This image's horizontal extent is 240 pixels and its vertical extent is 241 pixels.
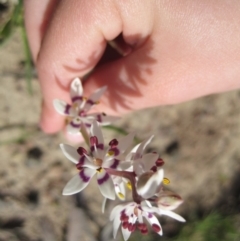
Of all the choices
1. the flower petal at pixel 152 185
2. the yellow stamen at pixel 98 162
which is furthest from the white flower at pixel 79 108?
the flower petal at pixel 152 185

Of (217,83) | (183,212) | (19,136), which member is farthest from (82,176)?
(183,212)

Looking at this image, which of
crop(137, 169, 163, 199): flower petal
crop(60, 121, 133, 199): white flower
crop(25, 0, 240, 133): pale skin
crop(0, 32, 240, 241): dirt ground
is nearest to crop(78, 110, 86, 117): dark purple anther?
crop(25, 0, 240, 133): pale skin

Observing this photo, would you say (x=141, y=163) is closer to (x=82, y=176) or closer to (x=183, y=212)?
(x=82, y=176)

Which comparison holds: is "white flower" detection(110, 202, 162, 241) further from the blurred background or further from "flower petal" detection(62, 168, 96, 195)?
the blurred background

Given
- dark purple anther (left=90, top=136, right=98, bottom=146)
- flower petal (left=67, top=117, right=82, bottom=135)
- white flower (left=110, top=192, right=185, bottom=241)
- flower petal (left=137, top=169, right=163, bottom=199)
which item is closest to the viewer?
flower petal (left=137, top=169, right=163, bottom=199)

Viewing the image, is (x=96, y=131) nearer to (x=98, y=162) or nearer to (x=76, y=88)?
(x=98, y=162)
